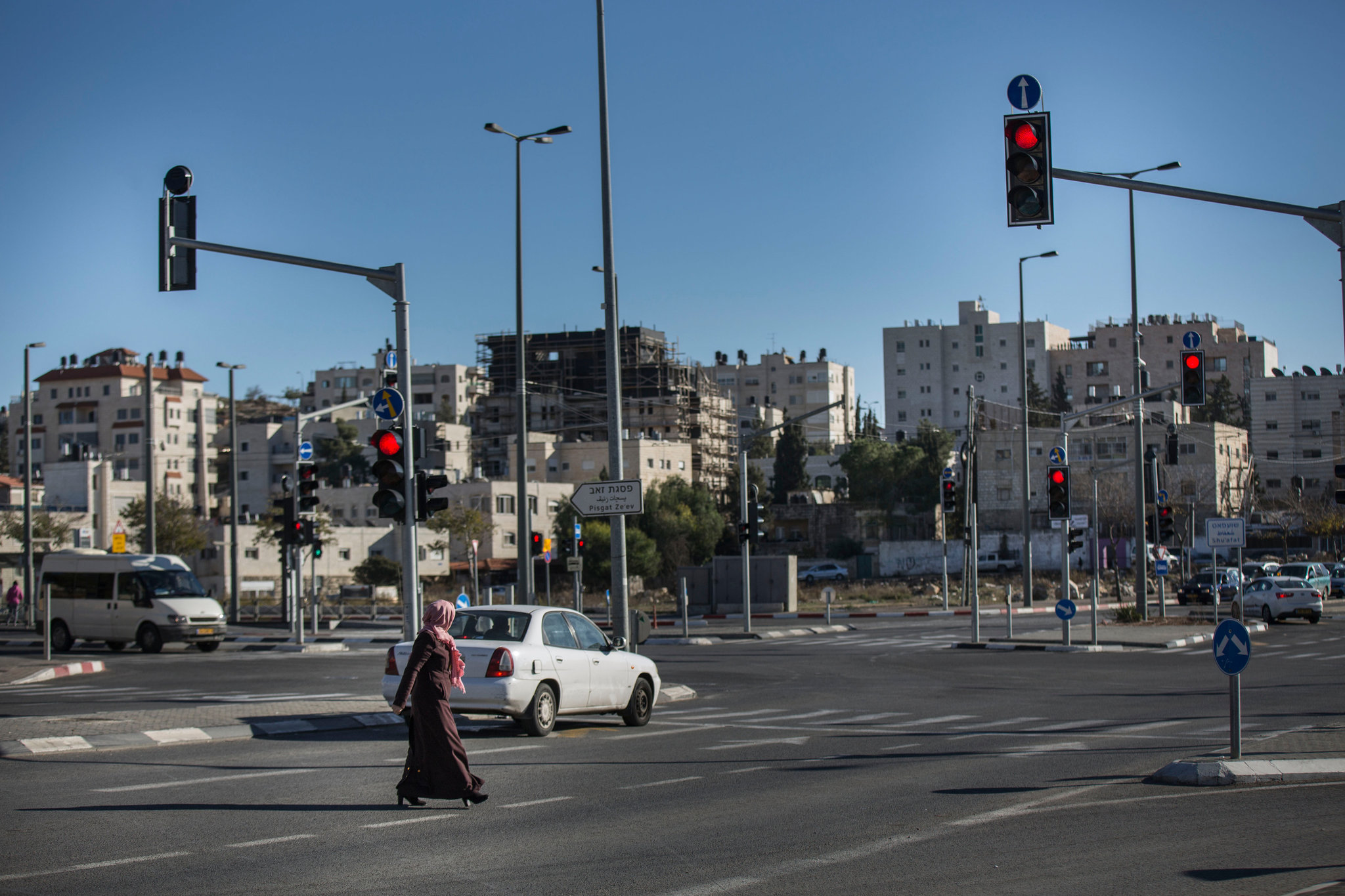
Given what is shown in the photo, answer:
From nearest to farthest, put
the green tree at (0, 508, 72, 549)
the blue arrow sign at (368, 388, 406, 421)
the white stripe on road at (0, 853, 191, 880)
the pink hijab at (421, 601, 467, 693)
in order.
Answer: the white stripe on road at (0, 853, 191, 880), the pink hijab at (421, 601, 467, 693), the blue arrow sign at (368, 388, 406, 421), the green tree at (0, 508, 72, 549)

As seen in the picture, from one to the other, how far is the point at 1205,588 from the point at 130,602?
40632 mm

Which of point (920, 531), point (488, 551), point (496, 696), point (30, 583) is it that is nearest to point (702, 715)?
point (496, 696)

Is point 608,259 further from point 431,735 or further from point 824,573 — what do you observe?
point 824,573

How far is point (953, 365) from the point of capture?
146375 millimetres

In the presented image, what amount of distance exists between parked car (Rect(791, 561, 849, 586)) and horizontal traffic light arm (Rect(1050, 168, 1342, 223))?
7493cm

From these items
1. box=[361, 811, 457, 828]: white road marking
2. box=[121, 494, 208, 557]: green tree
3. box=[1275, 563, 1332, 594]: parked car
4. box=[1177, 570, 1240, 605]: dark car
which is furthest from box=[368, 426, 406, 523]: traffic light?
box=[121, 494, 208, 557]: green tree

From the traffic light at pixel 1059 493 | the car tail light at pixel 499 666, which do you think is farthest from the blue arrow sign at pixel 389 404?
the traffic light at pixel 1059 493

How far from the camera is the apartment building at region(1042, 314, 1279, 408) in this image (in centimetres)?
13900

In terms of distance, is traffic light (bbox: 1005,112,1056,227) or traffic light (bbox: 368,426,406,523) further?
traffic light (bbox: 368,426,406,523)

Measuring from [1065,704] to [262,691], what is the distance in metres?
13.0

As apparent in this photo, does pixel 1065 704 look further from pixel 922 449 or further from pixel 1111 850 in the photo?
pixel 922 449

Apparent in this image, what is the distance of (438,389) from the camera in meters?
146

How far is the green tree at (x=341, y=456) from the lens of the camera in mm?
122562

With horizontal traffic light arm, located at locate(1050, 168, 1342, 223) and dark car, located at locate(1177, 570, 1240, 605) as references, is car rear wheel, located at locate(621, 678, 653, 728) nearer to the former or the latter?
horizontal traffic light arm, located at locate(1050, 168, 1342, 223)
